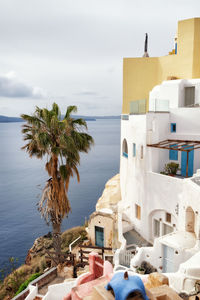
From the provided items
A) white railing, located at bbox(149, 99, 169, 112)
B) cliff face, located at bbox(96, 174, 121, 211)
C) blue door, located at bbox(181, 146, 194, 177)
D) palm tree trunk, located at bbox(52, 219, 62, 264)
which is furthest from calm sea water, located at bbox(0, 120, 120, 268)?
blue door, located at bbox(181, 146, 194, 177)

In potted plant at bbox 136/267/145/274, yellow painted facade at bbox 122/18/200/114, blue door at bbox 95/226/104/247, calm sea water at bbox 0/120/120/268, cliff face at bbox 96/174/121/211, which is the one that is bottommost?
calm sea water at bbox 0/120/120/268

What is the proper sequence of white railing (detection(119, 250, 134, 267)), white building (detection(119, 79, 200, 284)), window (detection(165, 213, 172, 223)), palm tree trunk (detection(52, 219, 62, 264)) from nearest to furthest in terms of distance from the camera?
1. white building (detection(119, 79, 200, 284))
2. white railing (detection(119, 250, 134, 267))
3. window (detection(165, 213, 172, 223))
4. palm tree trunk (detection(52, 219, 62, 264))

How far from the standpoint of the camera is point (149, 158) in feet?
66.5

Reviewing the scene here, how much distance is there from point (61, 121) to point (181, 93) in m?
12.7

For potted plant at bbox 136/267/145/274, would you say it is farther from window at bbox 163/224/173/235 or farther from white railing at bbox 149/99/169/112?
white railing at bbox 149/99/169/112

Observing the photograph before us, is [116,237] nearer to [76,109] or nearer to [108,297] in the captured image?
[76,109]

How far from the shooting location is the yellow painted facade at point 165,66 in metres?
26.0

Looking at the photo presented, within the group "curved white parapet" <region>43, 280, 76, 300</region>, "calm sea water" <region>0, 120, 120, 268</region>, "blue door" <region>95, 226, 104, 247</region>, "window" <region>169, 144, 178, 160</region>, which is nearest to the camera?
Answer: "curved white parapet" <region>43, 280, 76, 300</region>

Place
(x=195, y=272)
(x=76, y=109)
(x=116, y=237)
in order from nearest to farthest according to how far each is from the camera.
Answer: (x=195, y=272) → (x=76, y=109) → (x=116, y=237)

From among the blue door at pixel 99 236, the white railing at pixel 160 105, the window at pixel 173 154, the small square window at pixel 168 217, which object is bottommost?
the blue door at pixel 99 236

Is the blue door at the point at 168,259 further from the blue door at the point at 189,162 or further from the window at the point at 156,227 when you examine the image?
the blue door at the point at 189,162

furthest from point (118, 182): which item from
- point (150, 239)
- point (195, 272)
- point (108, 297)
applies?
point (108, 297)

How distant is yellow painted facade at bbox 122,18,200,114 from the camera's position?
85.4 ft

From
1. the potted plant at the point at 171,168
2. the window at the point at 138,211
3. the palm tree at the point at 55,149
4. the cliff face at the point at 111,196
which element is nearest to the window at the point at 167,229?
the window at the point at 138,211
